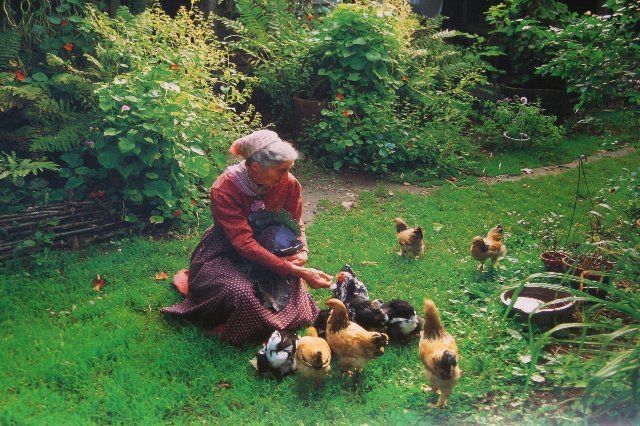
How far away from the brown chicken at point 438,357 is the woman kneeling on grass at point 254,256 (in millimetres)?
899

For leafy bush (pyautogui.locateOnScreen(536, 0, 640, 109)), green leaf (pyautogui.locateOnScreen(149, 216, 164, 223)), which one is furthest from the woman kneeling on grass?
leafy bush (pyautogui.locateOnScreen(536, 0, 640, 109))

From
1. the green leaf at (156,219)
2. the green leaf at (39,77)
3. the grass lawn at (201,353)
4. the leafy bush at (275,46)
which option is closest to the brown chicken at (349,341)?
the grass lawn at (201,353)

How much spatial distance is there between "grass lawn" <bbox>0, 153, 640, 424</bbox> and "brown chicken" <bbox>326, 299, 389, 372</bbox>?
220 millimetres

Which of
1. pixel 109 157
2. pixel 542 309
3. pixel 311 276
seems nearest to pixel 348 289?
pixel 311 276

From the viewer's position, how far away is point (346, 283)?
4.46 m

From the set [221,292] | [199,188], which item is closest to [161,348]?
[221,292]

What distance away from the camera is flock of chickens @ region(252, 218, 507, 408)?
3.60m

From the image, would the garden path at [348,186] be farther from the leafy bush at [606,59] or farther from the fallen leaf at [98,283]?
the leafy bush at [606,59]

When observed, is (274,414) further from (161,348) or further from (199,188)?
(199,188)

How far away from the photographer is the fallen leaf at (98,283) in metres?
5.04

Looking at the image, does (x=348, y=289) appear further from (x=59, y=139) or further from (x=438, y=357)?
(x=59, y=139)

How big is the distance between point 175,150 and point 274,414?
327 cm

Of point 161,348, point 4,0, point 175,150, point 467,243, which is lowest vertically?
point 161,348

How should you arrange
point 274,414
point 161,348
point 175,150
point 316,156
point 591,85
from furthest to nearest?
point 316,156
point 175,150
point 591,85
point 161,348
point 274,414
